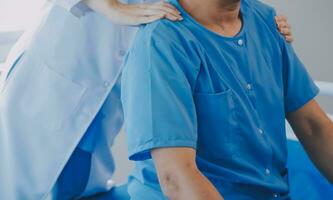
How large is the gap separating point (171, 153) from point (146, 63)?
0.58 ft

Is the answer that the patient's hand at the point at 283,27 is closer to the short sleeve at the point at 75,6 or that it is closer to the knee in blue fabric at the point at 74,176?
the short sleeve at the point at 75,6

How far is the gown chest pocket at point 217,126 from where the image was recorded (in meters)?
1.02

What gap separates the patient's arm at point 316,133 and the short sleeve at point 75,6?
1.82ft

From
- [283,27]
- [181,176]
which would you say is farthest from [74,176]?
[283,27]

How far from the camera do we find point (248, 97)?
1063 mm

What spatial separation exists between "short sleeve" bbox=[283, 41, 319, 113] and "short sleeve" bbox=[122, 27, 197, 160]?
0.30 m

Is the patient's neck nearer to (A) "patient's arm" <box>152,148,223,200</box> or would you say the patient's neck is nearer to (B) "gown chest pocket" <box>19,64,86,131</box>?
(A) "patient's arm" <box>152,148,223,200</box>

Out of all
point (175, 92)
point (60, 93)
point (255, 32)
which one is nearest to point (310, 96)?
point (255, 32)

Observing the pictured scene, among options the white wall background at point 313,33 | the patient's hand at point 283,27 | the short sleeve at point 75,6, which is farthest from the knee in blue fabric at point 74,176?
the white wall background at point 313,33

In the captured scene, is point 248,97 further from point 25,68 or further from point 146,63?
point 25,68

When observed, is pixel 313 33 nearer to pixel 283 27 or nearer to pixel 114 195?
pixel 283 27

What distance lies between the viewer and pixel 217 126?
1.03 metres

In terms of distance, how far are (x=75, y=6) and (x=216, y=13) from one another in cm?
36

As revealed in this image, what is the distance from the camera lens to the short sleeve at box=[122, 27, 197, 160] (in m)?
0.93
